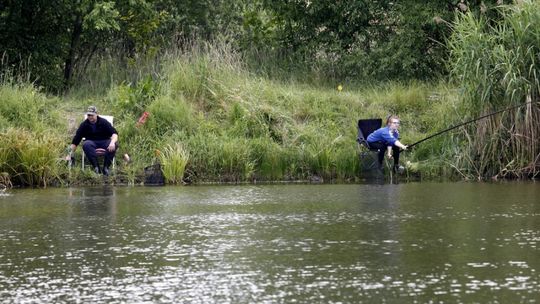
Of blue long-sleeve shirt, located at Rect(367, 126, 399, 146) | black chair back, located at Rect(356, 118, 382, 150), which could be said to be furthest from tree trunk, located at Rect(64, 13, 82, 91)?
blue long-sleeve shirt, located at Rect(367, 126, 399, 146)

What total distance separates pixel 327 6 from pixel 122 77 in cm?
559

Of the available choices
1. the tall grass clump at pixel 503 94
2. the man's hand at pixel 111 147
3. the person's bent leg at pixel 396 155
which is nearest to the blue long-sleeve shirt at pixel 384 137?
the person's bent leg at pixel 396 155

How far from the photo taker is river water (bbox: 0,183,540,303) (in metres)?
8.32

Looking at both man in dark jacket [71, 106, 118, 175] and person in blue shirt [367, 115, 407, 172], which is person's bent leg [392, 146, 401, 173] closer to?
person in blue shirt [367, 115, 407, 172]

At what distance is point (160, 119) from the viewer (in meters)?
23.6

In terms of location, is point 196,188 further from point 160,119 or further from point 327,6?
point 327,6

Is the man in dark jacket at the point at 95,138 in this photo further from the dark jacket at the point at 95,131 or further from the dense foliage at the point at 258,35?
the dense foliage at the point at 258,35

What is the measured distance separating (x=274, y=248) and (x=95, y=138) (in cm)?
1100

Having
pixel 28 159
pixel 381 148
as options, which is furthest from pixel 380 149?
pixel 28 159

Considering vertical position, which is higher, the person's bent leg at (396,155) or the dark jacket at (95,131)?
the dark jacket at (95,131)

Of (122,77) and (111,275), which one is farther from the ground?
(122,77)

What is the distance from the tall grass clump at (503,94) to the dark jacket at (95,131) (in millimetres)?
6766

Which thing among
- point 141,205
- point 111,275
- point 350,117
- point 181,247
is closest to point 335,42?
point 350,117

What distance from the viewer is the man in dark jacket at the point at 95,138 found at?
2086 cm
